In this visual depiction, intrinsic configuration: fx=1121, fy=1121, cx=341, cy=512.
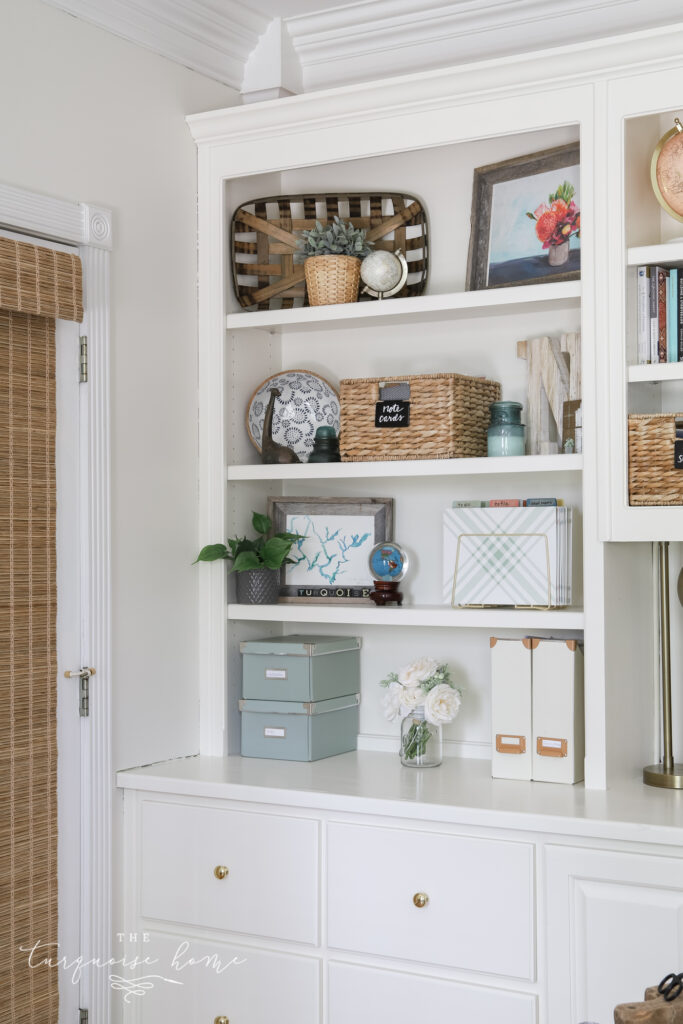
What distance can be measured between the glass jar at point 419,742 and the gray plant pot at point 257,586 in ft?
1.62

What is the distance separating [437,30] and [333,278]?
72 cm

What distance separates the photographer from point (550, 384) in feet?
9.10

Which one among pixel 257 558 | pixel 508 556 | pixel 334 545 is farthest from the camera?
pixel 334 545

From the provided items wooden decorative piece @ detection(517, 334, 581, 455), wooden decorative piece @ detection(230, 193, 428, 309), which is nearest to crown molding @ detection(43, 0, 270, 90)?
wooden decorative piece @ detection(230, 193, 428, 309)

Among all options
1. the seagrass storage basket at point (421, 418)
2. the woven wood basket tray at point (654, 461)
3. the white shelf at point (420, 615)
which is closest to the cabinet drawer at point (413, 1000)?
the white shelf at point (420, 615)

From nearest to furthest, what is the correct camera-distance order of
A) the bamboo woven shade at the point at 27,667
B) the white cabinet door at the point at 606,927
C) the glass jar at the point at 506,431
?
the white cabinet door at the point at 606,927
the bamboo woven shade at the point at 27,667
the glass jar at the point at 506,431

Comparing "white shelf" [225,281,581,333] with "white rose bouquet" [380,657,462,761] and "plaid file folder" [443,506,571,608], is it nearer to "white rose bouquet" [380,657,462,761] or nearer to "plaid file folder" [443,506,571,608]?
"plaid file folder" [443,506,571,608]

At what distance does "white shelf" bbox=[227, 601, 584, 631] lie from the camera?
102 inches

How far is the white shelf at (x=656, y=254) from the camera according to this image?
8.05ft

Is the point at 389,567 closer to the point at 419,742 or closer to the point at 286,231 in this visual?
the point at 419,742

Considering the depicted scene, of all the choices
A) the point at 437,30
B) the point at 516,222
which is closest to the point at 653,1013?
the point at 516,222

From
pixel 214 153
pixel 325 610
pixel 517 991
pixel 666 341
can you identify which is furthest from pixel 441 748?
pixel 214 153

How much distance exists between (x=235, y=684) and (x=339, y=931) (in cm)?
76

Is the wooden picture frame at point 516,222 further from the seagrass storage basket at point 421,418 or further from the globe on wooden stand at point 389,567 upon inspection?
the globe on wooden stand at point 389,567
